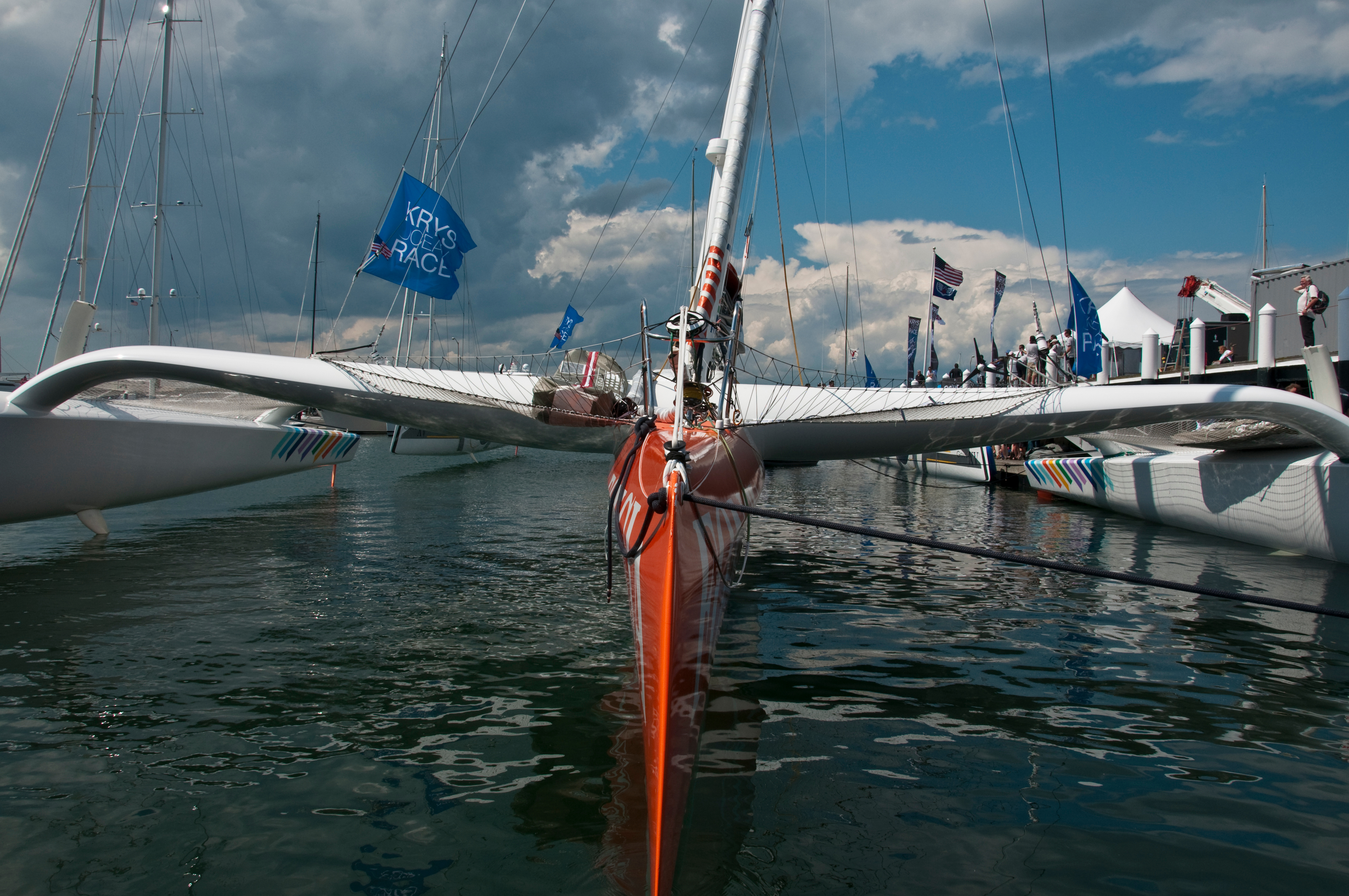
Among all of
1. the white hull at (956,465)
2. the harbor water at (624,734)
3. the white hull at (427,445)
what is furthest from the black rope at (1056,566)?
the white hull at (427,445)

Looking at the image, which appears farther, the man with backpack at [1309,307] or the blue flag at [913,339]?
the blue flag at [913,339]

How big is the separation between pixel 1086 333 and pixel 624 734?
1166cm

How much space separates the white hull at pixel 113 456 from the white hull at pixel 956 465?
1088 cm

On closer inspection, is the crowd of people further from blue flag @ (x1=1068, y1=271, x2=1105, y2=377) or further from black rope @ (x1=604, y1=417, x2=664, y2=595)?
black rope @ (x1=604, y1=417, x2=664, y2=595)

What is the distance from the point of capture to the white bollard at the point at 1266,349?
10.4m

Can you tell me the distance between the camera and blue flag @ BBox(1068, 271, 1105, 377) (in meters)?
11.8

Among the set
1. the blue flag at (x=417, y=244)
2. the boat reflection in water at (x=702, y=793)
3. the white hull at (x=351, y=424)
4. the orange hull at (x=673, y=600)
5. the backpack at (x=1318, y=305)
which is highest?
the blue flag at (x=417, y=244)

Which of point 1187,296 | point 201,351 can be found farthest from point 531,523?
point 1187,296

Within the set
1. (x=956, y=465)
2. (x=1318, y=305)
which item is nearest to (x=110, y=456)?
(x=1318, y=305)

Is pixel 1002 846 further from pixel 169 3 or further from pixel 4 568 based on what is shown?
pixel 169 3

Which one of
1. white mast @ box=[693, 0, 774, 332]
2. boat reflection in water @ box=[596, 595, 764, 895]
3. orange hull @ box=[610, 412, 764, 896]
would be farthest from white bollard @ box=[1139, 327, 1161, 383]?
boat reflection in water @ box=[596, 595, 764, 895]

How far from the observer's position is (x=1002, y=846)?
6.98ft

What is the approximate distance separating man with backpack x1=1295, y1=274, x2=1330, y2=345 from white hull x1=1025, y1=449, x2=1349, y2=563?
112 inches

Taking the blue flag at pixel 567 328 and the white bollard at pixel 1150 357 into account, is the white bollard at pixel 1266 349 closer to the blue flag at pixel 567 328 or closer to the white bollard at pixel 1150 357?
the white bollard at pixel 1150 357
